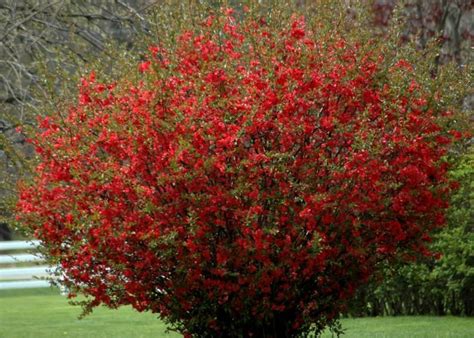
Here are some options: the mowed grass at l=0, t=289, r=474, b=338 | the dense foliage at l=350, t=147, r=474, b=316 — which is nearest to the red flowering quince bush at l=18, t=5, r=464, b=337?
the mowed grass at l=0, t=289, r=474, b=338

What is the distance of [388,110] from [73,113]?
8.43 feet

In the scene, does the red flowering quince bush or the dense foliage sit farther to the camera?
the dense foliage

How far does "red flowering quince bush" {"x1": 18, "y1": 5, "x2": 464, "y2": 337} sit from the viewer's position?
9.23 metres

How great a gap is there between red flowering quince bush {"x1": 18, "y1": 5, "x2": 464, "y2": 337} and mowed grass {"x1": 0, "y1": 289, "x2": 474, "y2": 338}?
11.5ft

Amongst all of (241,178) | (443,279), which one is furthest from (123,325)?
(241,178)

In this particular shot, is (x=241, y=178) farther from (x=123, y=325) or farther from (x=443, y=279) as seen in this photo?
(x=123, y=325)

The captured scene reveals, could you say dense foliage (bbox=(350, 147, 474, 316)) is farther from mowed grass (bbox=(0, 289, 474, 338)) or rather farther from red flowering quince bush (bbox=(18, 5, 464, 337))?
red flowering quince bush (bbox=(18, 5, 464, 337))

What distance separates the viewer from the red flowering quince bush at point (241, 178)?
9.23 meters

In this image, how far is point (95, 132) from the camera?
10.2 metres

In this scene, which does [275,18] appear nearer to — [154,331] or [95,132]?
[95,132]

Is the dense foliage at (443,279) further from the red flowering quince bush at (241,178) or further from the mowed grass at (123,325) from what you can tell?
the red flowering quince bush at (241,178)

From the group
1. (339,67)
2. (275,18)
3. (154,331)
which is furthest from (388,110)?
(154,331)

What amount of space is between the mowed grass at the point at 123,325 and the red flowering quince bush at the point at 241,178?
3491mm

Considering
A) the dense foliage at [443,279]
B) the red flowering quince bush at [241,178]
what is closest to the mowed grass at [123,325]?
the dense foliage at [443,279]
